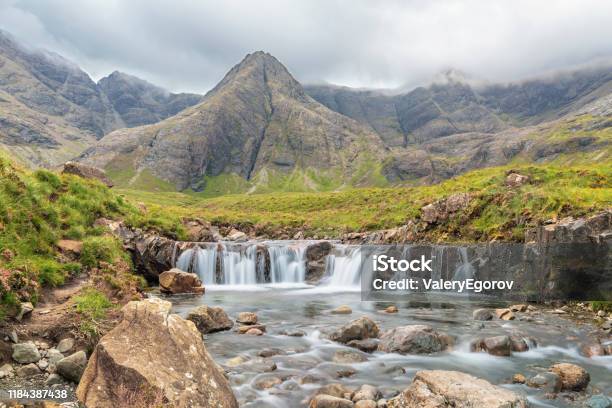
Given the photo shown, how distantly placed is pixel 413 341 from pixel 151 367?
1101 cm

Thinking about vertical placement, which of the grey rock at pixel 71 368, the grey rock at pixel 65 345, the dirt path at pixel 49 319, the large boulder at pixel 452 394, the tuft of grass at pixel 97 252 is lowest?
the large boulder at pixel 452 394

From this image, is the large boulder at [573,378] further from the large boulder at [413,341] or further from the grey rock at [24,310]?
the grey rock at [24,310]

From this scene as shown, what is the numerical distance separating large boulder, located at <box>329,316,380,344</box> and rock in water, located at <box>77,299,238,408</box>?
8.72 m

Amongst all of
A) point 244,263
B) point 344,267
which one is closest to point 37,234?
point 244,263

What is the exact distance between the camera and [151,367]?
8961 mm

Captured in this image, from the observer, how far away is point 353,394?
11.8 meters

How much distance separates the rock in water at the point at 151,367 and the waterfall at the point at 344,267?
29.1 meters

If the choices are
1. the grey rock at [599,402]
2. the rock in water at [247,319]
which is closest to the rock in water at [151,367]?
the grey rock at [599,402]

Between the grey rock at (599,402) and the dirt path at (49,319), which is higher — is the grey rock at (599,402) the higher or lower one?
the lower one

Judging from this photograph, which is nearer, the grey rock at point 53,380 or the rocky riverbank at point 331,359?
the rocky riverbank at point 331,359

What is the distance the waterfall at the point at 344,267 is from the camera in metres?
38.8

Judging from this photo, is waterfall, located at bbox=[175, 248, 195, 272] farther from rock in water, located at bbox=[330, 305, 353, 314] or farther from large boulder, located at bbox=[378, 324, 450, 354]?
large boulder, located at bbox=[378, 324, 450, 354]

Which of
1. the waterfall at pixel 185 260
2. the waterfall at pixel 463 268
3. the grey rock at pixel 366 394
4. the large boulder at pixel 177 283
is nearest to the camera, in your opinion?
the grey rock at pixel 366 394

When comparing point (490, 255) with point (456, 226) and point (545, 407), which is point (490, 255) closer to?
point (456, 226)
